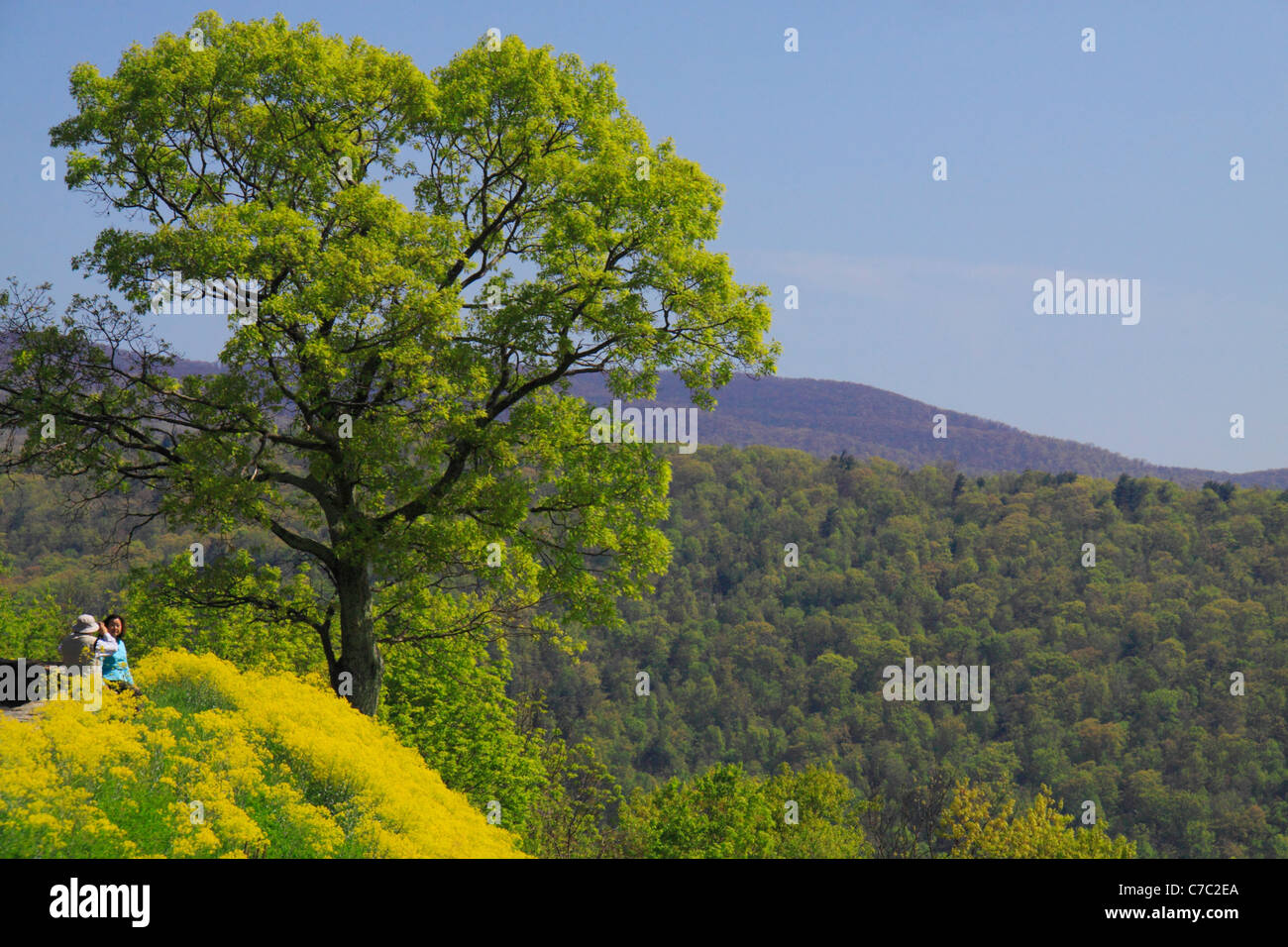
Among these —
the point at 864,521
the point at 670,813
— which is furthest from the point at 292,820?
the point at 864,521

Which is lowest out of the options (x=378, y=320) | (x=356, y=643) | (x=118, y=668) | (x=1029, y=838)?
(x=1029, y=838)

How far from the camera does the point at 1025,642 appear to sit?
106938 millimetres

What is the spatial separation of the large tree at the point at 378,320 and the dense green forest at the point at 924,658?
1864cm

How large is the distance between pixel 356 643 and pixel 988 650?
97.8 meters

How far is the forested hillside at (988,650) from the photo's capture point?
87.8 m

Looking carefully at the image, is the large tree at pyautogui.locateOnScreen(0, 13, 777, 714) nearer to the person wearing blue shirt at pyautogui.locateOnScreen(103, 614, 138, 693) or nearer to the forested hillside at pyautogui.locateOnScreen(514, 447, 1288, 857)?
the person wearing blue shirt at pyautogui.locateOnScreen(103, 614, 138, 693)

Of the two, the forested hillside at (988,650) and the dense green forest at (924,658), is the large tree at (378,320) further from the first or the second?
the forested hillside at (988,650)

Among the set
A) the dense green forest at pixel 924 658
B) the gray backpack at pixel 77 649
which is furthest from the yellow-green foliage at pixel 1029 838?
the gray backpack at pixel 77 649

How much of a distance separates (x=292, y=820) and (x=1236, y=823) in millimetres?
84401

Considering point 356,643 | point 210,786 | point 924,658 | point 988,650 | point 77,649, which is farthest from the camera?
point 924,658

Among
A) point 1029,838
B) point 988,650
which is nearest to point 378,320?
point 1029,838

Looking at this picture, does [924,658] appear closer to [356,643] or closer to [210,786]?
[356,643]

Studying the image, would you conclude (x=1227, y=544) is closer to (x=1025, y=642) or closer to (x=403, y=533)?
(x=1025, y=642)

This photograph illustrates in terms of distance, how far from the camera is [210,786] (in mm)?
9477
